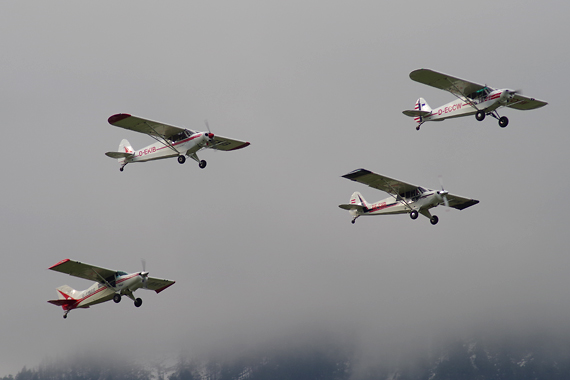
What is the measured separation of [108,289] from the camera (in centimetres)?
5581

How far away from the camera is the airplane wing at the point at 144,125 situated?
188 ft

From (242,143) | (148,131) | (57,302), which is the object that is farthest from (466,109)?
(57,302)

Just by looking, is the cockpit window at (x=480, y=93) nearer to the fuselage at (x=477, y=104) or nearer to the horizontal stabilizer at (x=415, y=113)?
the fuselage at (x=477, y=104)

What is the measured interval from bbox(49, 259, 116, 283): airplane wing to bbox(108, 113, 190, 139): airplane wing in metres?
10.7

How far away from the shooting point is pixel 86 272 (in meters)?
55.8

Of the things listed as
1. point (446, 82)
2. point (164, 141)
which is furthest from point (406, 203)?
point (164, 141)

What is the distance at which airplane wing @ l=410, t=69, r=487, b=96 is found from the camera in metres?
52.7

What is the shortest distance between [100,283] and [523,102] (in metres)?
33.4

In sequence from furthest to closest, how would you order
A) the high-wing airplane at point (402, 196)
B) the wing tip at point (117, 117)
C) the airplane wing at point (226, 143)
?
the airplane wing at point (226, 143) → the wing tip at point (117, 117) → the high-wing airplane at point (402, 196)

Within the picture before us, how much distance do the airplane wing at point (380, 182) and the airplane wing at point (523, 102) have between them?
30.0 ft

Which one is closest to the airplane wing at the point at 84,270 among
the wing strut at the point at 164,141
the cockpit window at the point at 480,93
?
the wing strut at the point at 164,141

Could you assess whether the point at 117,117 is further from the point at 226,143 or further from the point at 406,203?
the point at 406,203

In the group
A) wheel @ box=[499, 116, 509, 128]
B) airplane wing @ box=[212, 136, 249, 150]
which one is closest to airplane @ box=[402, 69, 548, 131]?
wheel @ box=[499, 116, 509, 128]

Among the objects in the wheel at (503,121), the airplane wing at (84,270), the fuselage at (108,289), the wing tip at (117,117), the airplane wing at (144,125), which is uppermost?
the wing tip at (117,117)
